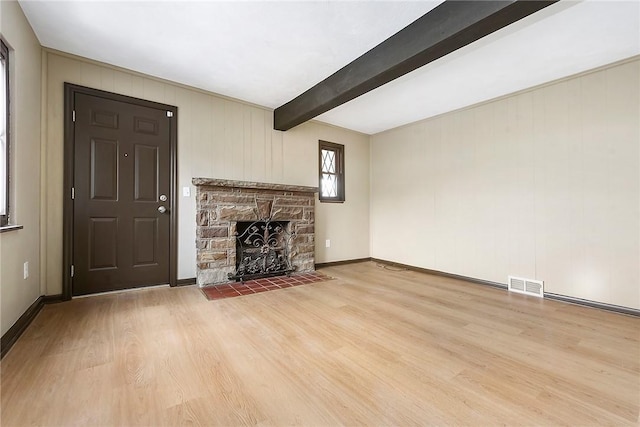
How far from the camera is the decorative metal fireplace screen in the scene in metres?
3.62

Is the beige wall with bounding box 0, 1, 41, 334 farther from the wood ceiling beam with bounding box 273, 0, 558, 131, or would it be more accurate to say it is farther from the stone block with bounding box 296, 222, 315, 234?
the stone block with bounding box 296, 222, 315, 234

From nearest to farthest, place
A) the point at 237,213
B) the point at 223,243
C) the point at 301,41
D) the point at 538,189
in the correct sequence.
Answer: the point at 301,41
the point at 538,189
the point at 223,243
the point at 237,213

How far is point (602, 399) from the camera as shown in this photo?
1349 millimetres

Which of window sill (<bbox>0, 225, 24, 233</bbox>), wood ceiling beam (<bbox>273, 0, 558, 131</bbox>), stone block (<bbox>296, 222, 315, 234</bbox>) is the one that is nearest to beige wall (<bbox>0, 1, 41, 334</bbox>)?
window sill (<bbox>0, 225, 24, 233</bbox>)

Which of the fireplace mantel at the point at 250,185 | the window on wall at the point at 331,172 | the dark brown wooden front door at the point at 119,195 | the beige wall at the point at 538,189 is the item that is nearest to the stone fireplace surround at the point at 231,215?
the fireplace mantel at the point at 250,185

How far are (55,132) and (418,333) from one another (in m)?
3.81

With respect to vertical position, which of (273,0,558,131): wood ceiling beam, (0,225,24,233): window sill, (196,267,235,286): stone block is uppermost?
(273,0,558,131): wood ceiling beam

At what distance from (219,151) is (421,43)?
8.59 ft

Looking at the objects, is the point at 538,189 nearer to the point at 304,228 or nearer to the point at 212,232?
the point at 304,228

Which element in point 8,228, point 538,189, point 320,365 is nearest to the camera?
point 320,365

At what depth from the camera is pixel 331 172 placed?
4.80 meters

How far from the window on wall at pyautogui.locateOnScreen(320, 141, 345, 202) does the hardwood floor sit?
2378mm

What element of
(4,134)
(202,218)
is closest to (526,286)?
(202,218)

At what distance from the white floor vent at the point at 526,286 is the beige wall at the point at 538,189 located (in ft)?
0.22
